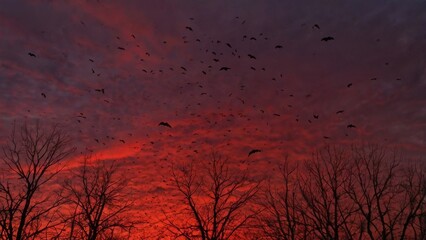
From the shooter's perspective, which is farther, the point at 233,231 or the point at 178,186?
the point at 178,186

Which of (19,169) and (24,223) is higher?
(19,169)

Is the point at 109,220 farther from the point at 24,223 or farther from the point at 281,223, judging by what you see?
the point at 281,223

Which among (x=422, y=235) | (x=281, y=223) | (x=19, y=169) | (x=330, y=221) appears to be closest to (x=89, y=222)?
(x=19, y=169)

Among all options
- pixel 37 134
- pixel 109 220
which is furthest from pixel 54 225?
pixel 109 220

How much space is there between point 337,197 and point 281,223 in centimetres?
448

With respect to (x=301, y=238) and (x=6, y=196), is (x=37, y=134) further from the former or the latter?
(x=301, y=238)

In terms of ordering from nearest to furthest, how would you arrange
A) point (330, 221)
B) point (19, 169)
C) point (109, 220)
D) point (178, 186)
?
point (19, 169) → point (330, 221) → point (109, 220) → point (178, 186)

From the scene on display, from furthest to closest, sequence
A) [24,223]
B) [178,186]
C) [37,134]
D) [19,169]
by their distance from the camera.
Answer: [178,186] < [37,134] < [19,169] < [24,223]

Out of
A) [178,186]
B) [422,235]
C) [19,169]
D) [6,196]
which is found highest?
[178,186]

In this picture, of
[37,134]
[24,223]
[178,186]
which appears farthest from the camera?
[178,186]

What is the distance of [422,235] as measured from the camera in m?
22.0

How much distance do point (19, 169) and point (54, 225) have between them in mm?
3347

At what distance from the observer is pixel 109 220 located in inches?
959

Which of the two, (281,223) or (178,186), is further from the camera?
(178,186)
